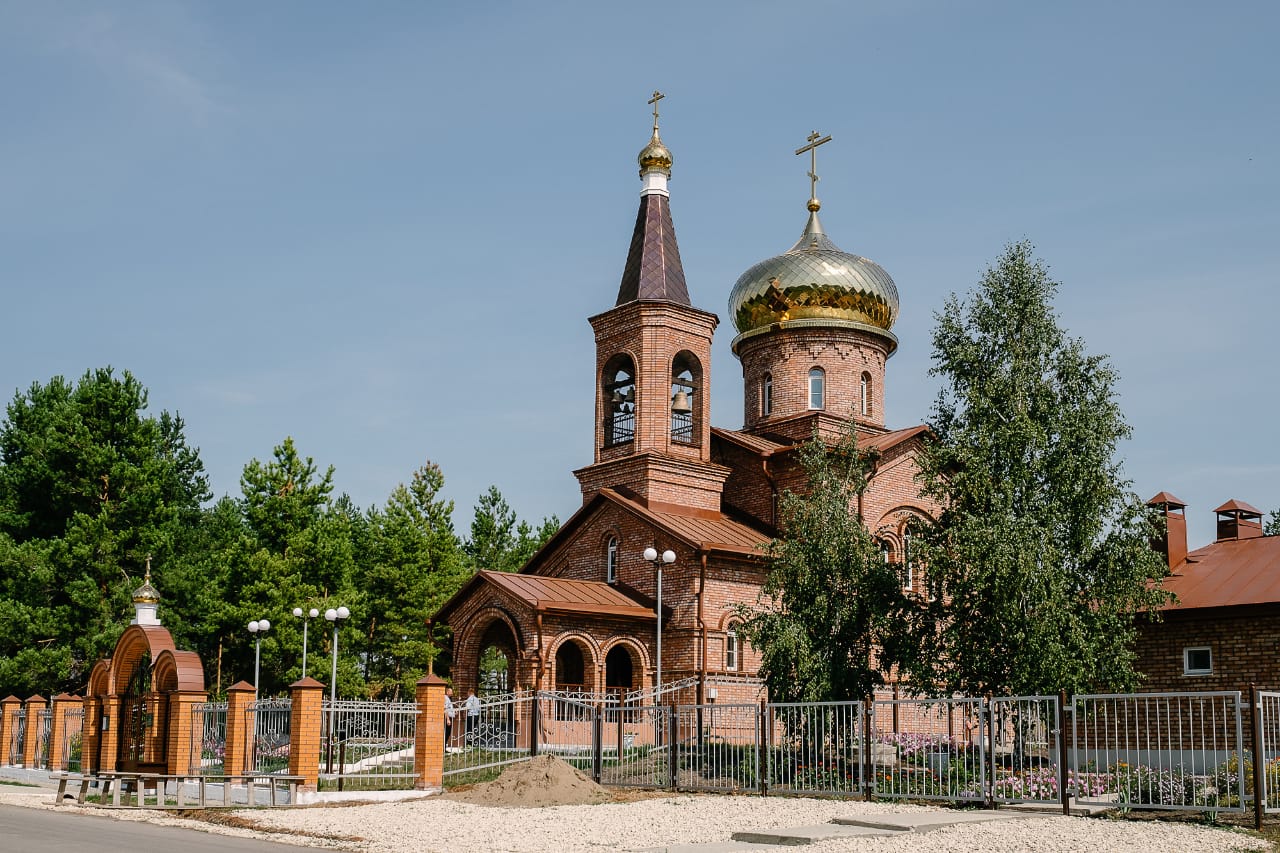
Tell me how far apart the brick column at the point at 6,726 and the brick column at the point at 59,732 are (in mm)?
1828

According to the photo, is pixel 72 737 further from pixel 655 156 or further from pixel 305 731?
pixel 655 156

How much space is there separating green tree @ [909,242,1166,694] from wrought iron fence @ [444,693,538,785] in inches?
259

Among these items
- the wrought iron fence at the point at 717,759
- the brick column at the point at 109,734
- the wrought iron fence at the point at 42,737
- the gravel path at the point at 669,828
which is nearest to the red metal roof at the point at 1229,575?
the wrought iron fence at the point at 717,759

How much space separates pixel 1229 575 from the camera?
22.9 meters

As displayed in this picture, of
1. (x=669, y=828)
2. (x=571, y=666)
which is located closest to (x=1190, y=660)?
(x=669, y=828)

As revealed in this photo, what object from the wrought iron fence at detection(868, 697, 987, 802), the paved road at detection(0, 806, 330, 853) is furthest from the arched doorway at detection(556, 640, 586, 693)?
the paved road at detection(0, 806, 330, 853)

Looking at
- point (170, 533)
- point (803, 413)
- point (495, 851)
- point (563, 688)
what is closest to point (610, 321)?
point (803, 413)

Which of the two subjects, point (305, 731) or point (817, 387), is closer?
point (305, 731)

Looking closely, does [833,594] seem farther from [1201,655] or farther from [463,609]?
[463,609]

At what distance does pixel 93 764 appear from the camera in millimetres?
21078

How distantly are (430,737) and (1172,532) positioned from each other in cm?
1472

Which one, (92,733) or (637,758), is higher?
(92,733)

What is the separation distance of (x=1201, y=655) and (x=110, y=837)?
17.3 meters

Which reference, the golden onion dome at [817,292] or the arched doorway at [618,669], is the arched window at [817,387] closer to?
the golden onion dome at [817,292]
